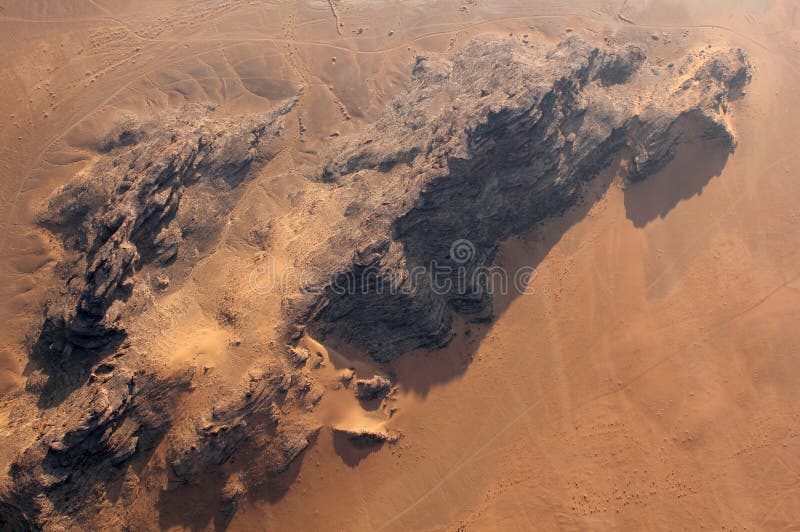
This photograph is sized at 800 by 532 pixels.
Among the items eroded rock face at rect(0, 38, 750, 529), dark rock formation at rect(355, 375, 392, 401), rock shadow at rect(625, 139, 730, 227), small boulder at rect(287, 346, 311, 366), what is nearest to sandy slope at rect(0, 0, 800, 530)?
rock shadow at rect(625, 139, 730, 227)

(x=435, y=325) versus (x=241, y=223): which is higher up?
(x=241, y=223)

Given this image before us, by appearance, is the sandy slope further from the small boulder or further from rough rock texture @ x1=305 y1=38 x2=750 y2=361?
→ rough rock texture @ x1=305 y1=38 x2=750 y2=361

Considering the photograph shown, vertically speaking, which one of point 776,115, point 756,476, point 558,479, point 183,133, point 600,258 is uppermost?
point 183,133

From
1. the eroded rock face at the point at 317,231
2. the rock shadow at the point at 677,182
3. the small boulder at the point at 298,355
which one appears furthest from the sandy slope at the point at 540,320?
the small boulder at the point at 298,355

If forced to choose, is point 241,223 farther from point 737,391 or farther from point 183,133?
point 737,391

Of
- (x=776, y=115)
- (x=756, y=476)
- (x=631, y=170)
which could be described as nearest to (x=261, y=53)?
(x=631, y=170)
